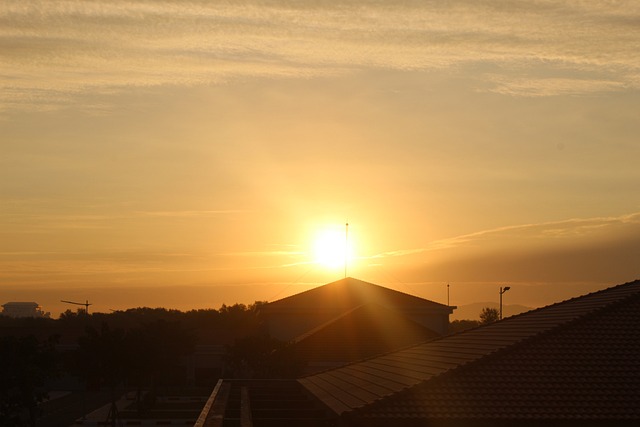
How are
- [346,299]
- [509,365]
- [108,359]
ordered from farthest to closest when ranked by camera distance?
[346,299], [108,359], [509,365]

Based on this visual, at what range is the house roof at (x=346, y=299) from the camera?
8250 cm

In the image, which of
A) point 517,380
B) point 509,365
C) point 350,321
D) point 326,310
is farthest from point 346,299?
point 517,380

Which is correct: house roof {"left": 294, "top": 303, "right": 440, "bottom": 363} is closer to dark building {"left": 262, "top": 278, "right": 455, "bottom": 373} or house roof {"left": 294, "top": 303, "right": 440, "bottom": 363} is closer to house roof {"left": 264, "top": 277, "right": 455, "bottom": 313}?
dark building {"left": 262, "top": 278, "right": 455, "bottom": 373}

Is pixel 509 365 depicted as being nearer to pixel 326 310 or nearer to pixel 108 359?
pixel 108 359

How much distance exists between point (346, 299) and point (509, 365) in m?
59.8

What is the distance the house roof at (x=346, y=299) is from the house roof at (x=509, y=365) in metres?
48.6

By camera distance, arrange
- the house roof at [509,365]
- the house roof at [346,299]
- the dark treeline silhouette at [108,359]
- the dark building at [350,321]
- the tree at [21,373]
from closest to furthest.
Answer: the house roof at [509,365]
the tree at [21,373]
the dark treeline silhouette at [108,359]
the dark building at [350,321]
the house roof at [346,299]

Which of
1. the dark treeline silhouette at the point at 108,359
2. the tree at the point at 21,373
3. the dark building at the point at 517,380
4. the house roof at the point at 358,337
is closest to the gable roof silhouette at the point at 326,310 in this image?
the dark treeline silhouette at the point at 108,359

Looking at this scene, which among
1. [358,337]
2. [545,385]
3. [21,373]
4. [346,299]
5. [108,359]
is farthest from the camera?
[346,299]

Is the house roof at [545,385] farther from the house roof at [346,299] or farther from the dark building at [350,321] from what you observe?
the house roof at [346,299]

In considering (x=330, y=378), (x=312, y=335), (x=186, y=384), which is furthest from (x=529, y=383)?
(x=186, y=384)

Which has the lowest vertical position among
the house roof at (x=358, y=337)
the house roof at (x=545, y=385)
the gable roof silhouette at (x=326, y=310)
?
the house roof at (x=545, y=385)

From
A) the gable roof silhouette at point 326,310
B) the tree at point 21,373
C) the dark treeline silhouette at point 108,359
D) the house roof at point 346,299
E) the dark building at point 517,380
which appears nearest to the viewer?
the dark building at point 517,380

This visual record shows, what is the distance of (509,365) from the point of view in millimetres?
25812
